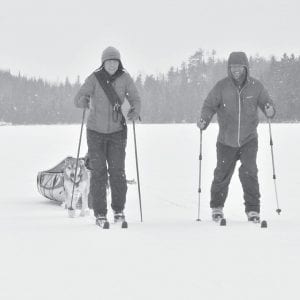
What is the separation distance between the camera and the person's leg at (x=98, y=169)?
670cm

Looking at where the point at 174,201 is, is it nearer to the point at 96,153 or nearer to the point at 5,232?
the point at 96,153

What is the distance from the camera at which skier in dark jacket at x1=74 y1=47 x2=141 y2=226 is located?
665 centimetres

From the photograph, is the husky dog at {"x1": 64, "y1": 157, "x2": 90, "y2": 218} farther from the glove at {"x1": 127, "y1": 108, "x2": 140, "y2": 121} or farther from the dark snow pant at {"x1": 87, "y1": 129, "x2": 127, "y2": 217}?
the glove at {"x1": 127, "y1": 108, "x2": 140, "y2": 121}

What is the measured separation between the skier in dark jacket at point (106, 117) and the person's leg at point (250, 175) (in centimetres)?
140

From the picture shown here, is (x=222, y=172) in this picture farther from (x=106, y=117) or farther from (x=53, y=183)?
(x=53, y=183)

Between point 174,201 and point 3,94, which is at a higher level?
point 3,94

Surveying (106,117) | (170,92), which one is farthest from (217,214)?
(170,92)

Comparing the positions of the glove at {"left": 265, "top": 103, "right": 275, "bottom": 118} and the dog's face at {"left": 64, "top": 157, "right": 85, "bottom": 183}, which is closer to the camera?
the glove at {"left": 265, "top": 103, "right": 275, "bottom": 118}

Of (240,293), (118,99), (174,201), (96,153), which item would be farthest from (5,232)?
(174,201)

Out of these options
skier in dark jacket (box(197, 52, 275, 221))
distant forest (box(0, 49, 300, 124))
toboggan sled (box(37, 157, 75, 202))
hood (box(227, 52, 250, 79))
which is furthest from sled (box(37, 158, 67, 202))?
distant forest (box(0, 49, 300, 124))

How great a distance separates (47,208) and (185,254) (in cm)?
451

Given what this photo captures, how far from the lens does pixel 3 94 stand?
182 m

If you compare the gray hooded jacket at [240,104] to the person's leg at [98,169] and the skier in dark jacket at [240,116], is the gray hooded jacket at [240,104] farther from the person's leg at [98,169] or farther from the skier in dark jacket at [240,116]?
the person's leg at [98,169]

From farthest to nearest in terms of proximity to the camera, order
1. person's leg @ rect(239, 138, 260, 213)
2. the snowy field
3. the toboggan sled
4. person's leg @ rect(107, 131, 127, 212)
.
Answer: the toboggan sled → person's leg @ rect(239, 138, 260, 213) → person's leg @ rect(107, 131, 127, 212) → the snowy field
